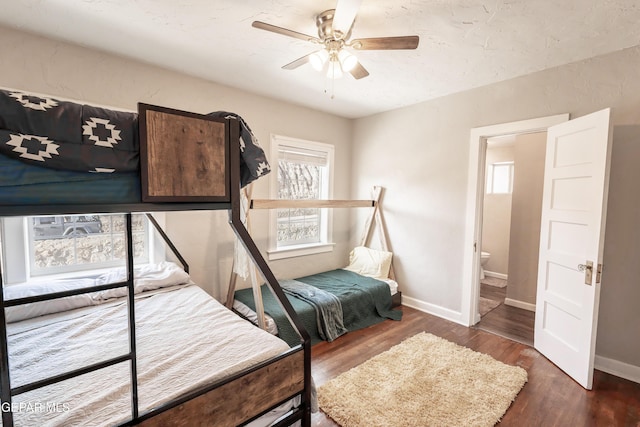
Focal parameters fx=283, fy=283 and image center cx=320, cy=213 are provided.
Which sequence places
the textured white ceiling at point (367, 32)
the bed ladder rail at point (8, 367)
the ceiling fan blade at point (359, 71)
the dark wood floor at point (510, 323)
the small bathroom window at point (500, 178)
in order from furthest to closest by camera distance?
the small bathroom window at point (500, 178) < the dark wood floor at point (510, 323) < the ceiling fan blade at point (359, 71) < the textured white ceiling at point (367, 32) < the bed ladder rail at point (8, 367)

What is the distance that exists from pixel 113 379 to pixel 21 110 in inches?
44.0

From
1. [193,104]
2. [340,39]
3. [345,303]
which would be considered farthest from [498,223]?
[193,104]

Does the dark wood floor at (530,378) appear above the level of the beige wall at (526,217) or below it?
below

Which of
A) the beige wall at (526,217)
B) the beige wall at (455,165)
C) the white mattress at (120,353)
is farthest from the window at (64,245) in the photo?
the beige wall at (526,217)

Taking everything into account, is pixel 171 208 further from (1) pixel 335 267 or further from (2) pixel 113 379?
(1) pixel 335 267

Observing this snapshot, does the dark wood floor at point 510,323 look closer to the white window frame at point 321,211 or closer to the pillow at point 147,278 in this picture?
the white window frame at point 321,211

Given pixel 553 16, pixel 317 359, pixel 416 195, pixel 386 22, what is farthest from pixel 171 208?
pixel 416 195

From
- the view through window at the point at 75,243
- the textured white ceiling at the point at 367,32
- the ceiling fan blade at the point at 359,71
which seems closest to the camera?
the textured white ceiling at the point at 367,32

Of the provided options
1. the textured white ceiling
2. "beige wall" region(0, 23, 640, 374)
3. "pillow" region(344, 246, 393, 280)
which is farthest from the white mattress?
"pillow" region(344, 246, 393, 280)

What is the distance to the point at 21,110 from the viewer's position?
0.83 meters

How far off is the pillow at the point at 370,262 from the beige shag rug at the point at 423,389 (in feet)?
3.98

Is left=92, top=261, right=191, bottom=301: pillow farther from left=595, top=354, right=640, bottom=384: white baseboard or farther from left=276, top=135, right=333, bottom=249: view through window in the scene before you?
left=595, top=354, right=640, bottom=384: white baseboard

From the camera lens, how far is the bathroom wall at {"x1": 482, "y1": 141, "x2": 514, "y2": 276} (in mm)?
4840

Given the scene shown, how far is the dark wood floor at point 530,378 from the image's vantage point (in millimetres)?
1812
